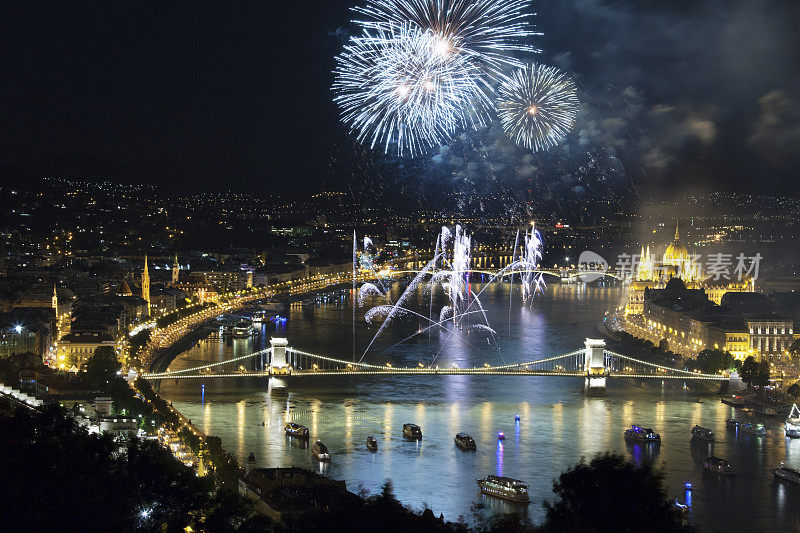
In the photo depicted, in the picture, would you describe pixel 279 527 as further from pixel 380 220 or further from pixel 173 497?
pixel 380 220

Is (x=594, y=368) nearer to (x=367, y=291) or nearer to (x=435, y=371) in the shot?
(x=435, y=371)

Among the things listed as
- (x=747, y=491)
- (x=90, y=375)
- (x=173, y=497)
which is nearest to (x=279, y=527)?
(x=173, y=497)

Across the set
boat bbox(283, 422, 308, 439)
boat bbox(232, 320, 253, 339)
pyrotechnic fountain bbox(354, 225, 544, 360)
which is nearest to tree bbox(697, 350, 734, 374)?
pyrotechnic fountain bbox(354, 225, 544, 360)

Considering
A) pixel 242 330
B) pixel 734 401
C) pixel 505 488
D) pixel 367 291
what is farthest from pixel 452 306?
pixel 505 488

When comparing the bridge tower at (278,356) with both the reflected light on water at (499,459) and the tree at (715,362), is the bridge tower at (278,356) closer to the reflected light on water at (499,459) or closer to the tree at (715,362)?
the reflected light on water at (499,459)

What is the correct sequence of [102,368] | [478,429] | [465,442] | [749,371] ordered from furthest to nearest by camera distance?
[749,371] → [102,368] → [478,429] → [465,442]

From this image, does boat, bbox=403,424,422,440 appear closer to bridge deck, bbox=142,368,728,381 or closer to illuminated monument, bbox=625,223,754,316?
bridge deck, bbox=142,368,728,381
